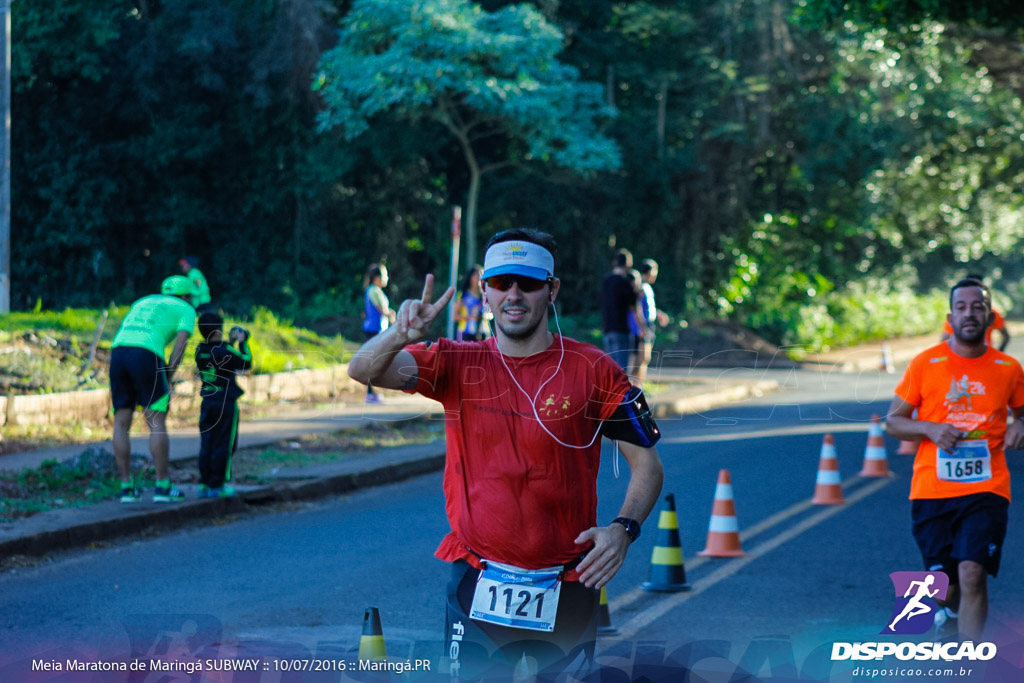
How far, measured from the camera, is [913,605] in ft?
21.7

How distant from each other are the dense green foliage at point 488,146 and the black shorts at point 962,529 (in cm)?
2126

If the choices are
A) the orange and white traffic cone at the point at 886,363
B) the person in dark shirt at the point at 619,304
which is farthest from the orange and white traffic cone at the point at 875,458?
the orange and white traffic cone at the point at 886,363

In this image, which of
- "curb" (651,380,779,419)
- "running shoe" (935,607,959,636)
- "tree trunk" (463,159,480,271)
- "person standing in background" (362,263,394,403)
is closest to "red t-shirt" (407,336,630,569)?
"running shoe" (935,607,959,636)

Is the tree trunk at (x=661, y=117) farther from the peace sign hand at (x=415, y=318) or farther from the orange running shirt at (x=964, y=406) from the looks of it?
the peace sign hand at (x=415, y=318)

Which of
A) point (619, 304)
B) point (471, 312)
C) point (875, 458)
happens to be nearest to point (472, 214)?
point (471, 312)

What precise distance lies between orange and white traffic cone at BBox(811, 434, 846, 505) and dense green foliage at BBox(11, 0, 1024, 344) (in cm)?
1675

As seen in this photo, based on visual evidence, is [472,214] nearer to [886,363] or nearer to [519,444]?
[886,363]

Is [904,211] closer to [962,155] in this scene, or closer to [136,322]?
[962,155]

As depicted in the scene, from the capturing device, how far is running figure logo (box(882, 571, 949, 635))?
6559mm

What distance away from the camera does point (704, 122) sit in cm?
3428

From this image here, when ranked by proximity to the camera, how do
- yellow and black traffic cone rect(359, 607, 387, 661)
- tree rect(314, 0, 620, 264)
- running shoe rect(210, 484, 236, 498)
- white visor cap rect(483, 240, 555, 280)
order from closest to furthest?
white visor cap rect(483, 240, 555, 280) → yellow and black traffic cone rect(359, 607, 387, 661) → running shoe rect(210, 484, 236, 498) → tree rect(314, 0, 620, 264)

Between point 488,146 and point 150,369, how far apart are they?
75.3 ft

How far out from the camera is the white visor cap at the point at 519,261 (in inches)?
145

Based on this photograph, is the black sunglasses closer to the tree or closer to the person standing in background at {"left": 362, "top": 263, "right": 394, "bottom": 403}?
the person standing in background at {"left": 362, "top": 263, "right": 394, "bottom": 403}
